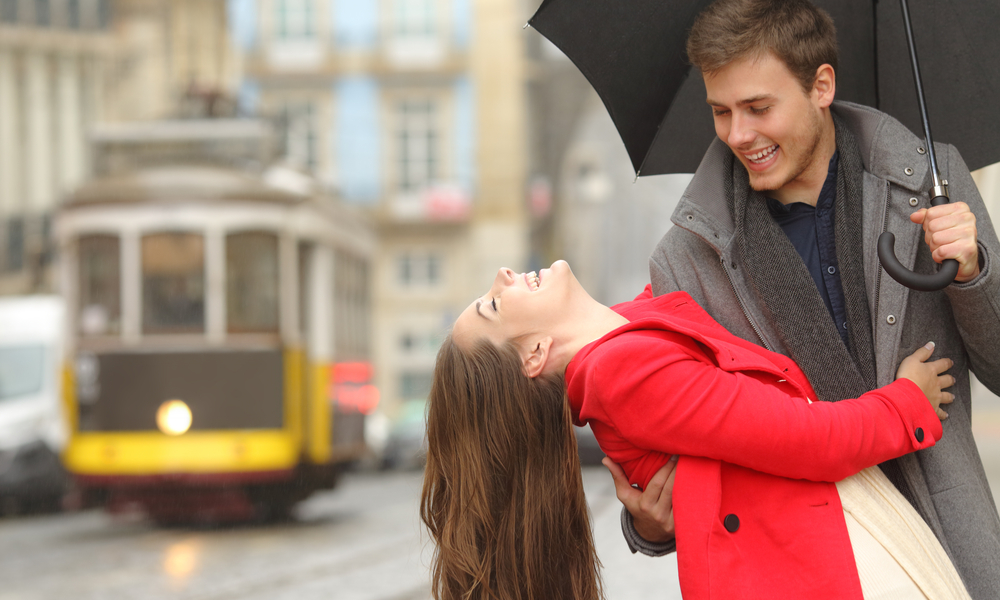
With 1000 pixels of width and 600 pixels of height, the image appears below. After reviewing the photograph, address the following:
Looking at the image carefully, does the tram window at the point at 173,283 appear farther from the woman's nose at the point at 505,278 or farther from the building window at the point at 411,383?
the building window at the point at 411,383

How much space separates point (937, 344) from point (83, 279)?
9006 millimetres

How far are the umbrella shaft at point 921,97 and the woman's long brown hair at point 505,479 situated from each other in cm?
72

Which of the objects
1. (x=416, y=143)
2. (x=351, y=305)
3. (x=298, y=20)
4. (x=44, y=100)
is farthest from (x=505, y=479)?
(x=298, y=20)

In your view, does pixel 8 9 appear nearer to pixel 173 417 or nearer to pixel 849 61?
pixel 173 417

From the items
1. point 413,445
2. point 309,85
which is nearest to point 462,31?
point 309,85

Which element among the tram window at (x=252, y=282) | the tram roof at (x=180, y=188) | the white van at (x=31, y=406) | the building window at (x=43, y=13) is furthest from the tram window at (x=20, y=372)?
the building window at (x=43, y=13)

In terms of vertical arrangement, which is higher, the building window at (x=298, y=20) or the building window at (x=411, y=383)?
the building window at (x=298, y=20)

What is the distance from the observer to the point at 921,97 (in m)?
2.12

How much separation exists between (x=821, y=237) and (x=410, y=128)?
2925 cm

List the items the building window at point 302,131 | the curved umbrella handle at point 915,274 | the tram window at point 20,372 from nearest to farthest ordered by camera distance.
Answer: the curved umbrella handle at point 915,274
the tram window at point 20,372
the building window at point 302,131

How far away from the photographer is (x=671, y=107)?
8.24 feet

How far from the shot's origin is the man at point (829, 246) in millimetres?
1885

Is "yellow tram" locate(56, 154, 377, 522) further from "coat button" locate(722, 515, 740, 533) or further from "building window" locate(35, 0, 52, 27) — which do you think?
"building window" locate(35, 0, 52, 27)

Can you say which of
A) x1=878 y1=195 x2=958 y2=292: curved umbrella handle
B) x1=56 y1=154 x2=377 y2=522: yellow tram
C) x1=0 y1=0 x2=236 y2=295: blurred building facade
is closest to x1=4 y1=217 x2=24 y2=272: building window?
x1=0 y1=0 x2=236 y2=295: blurred building facade
